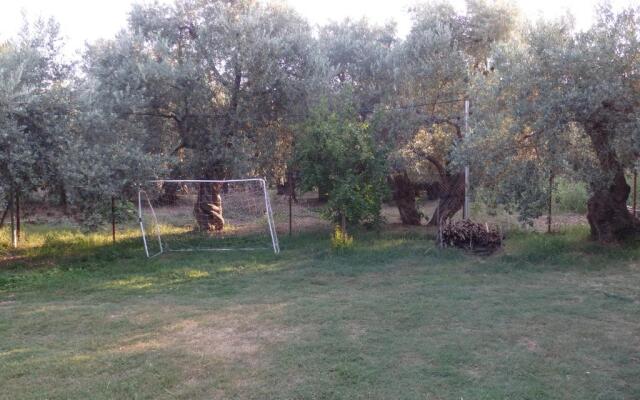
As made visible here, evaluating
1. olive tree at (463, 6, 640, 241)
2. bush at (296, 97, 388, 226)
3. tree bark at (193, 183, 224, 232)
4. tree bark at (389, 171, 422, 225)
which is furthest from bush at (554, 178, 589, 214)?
tree bark at (193, 183, 224, 232)

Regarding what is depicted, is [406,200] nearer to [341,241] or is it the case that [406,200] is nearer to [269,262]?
[341,241]

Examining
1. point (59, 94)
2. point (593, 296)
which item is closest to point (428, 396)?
point (593, 296)

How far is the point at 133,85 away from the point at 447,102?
6.32 metres

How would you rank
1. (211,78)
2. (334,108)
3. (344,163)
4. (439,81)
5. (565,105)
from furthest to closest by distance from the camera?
1. (211,78)
2. (439,81)
3. (334,108)
4. (344,163)
5. (565,105)

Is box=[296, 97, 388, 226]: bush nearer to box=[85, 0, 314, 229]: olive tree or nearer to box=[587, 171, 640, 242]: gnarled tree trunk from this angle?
box=[85, 0, 314, 229]: olive tree

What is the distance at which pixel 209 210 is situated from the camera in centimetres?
1321

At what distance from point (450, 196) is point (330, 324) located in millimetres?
→ 6810

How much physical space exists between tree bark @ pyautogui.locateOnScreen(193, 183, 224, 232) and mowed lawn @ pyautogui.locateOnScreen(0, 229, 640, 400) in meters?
2.65

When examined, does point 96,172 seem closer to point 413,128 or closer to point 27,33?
point 27,33

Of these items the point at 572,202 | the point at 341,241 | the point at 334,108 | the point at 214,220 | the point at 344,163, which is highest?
the point at 334,108

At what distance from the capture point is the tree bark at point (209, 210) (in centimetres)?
1297

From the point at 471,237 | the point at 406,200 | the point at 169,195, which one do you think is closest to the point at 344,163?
the point at 471,237

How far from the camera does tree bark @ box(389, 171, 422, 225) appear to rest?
13.3m

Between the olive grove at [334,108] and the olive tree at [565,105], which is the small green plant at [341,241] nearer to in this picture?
the olive grove at [334,108]
